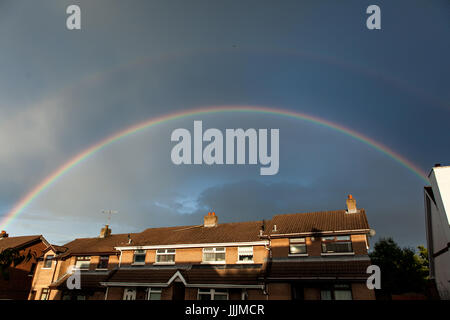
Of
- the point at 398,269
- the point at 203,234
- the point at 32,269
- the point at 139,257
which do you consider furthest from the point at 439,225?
the point at 32,269

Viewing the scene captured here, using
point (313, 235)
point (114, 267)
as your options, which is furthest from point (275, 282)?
point (114, 267)

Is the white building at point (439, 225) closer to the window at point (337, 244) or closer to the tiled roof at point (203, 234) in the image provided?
the window at point (337, 244)

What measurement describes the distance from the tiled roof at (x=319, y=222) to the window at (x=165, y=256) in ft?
32.1

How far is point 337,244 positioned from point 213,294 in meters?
11.0

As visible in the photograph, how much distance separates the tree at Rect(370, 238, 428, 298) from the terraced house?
68.2 ft

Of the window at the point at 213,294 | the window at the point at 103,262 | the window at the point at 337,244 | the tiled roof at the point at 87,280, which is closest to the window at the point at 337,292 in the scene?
the window at the point at 337,244

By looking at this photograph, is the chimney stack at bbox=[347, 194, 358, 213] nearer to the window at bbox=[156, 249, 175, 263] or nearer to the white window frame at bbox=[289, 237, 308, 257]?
the white window frame at bbox=[289, 237, 308, 257]

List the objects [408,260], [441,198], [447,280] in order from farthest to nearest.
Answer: [408,260], [447,280], [441,198]

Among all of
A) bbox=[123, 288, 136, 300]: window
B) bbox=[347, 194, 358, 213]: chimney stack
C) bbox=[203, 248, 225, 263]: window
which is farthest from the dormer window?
bbox=[123, 288, 136, 300]: window

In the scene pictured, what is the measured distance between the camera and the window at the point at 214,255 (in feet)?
83.5

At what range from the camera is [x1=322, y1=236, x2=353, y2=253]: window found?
21650mm
